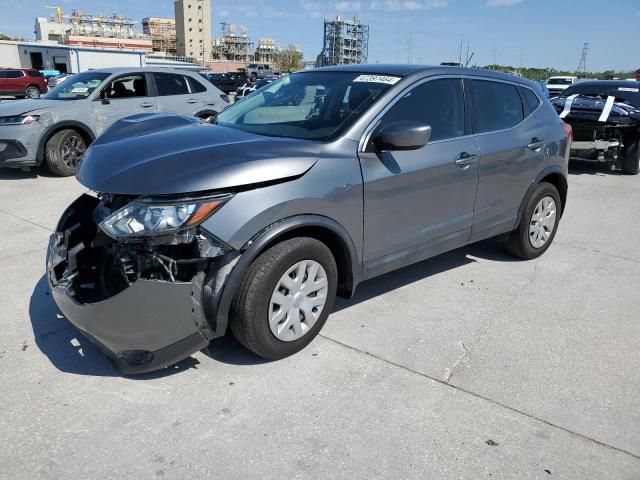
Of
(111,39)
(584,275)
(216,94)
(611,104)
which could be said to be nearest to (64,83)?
(216,94)

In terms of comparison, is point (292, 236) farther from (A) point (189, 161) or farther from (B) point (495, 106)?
(B) point (495, 106)

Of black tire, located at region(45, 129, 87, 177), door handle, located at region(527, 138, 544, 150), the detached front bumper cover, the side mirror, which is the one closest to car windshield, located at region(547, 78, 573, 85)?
black tire, located at region(45, 129, 87, 177)

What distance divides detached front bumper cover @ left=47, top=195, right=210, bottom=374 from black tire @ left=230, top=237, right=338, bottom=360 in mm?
212

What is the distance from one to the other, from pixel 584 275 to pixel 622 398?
204 centimetres

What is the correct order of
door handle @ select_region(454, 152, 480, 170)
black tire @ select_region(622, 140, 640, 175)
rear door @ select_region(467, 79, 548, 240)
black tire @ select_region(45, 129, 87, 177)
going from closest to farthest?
door handle @ select_region(454, 152, 480, 170) → rear door @ select_region(467, 79, 548, 240) → black tire @ select_region(45, 129, 87, 177) → black tire @ select_region(622, 140, 640, 175)

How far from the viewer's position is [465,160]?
3.86 metres

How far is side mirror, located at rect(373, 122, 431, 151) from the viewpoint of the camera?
3119mm

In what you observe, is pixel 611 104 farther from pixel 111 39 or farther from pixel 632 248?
pixel 111 39

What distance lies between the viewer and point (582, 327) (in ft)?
12.2

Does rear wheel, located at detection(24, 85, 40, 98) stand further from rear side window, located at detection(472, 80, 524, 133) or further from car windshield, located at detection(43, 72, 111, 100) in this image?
rear side window, located at detection(472, 80, 524, 133)

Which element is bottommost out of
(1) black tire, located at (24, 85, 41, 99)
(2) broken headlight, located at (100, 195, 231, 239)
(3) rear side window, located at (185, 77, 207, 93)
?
(1) black tire, located at (24, 85, 41, 99)

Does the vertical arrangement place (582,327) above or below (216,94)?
below

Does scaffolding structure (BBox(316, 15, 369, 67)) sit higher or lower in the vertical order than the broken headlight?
higher

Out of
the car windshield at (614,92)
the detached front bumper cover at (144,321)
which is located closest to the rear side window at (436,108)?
the detached front bumper cover at (144,321)
